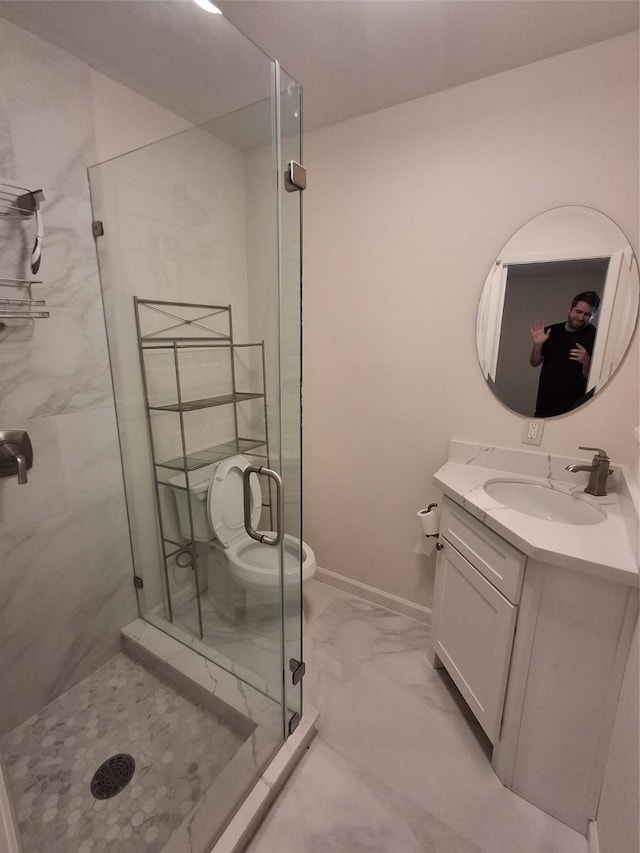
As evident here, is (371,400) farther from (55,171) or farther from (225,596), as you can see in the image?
(55,171)

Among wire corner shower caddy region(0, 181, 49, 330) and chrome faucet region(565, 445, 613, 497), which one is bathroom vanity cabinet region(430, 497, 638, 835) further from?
wire corner shower caddy region(0, 181, 49, 330)

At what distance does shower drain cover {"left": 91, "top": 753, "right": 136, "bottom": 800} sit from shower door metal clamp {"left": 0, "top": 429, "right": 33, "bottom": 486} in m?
1.04

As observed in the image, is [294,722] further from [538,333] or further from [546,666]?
[538,333]

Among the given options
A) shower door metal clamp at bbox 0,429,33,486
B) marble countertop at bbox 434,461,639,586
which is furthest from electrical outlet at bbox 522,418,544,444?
shower door metal clamp at bbox 0,429,33,486

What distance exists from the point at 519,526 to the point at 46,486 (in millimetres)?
1687

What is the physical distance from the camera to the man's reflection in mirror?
1454mm

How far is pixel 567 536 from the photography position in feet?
3.63

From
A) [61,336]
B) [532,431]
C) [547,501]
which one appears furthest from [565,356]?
[61,336]

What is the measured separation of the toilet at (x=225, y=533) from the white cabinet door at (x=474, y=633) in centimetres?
62

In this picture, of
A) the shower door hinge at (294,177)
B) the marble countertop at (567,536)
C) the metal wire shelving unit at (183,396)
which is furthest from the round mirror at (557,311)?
the metal wire shelving unit at (183,396)

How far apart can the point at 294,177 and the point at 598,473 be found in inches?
58.3

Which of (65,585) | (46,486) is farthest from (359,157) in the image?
(65,585)

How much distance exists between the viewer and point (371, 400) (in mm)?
1979

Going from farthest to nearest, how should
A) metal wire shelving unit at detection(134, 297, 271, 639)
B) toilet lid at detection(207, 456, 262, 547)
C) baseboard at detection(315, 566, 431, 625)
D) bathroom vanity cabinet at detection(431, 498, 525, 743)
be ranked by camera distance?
baseboard at detection(315, 566, 431, 625), toilet lid at detection(207, 456, 262, 547), metal wire shelving unit at detection(134, 297, 271, 639), bathroom vanity cabinet at detection(431, 498, 525, 743)
